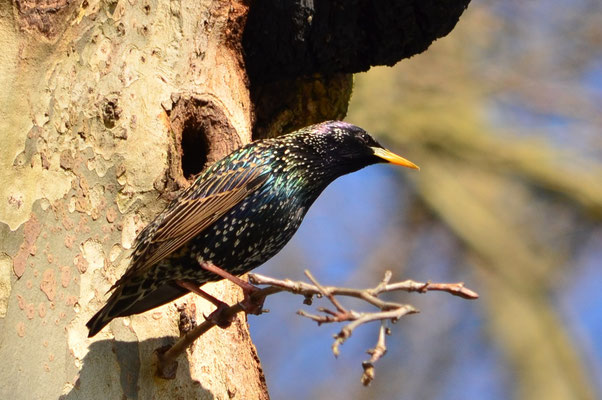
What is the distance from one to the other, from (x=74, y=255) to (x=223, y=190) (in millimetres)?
618

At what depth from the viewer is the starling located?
3559 millimetres

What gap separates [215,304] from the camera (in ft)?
12.0

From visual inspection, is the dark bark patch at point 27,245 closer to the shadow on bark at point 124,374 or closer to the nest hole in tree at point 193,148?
the shadow on bark at point 124,374

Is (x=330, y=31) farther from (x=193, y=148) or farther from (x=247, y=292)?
(x=247, y=292)

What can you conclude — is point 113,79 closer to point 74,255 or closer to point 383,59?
point 74,255

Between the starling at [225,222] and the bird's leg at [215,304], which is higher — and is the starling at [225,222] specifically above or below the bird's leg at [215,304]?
above

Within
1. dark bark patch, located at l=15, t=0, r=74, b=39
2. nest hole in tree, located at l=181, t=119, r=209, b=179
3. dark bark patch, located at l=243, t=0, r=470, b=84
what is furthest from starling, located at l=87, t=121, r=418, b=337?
dark bark patch, located at l=15, t=0, r=74, b=39

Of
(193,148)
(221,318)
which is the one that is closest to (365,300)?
(221,318)

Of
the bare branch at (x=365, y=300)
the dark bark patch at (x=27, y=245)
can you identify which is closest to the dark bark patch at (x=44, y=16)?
the dark bark patch at (x=27, y=245)

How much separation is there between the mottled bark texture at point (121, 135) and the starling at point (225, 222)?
0.40ft

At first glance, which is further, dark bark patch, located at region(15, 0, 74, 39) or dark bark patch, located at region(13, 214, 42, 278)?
dark bark patch, located at region(15, 0, 74, 39)

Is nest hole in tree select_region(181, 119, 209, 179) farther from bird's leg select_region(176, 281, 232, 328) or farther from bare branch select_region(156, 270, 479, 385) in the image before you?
bare branch select_region(156, 270, 479, 385)

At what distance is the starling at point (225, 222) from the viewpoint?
356 cm

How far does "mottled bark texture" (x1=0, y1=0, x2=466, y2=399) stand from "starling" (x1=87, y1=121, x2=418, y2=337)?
0.12 metres
